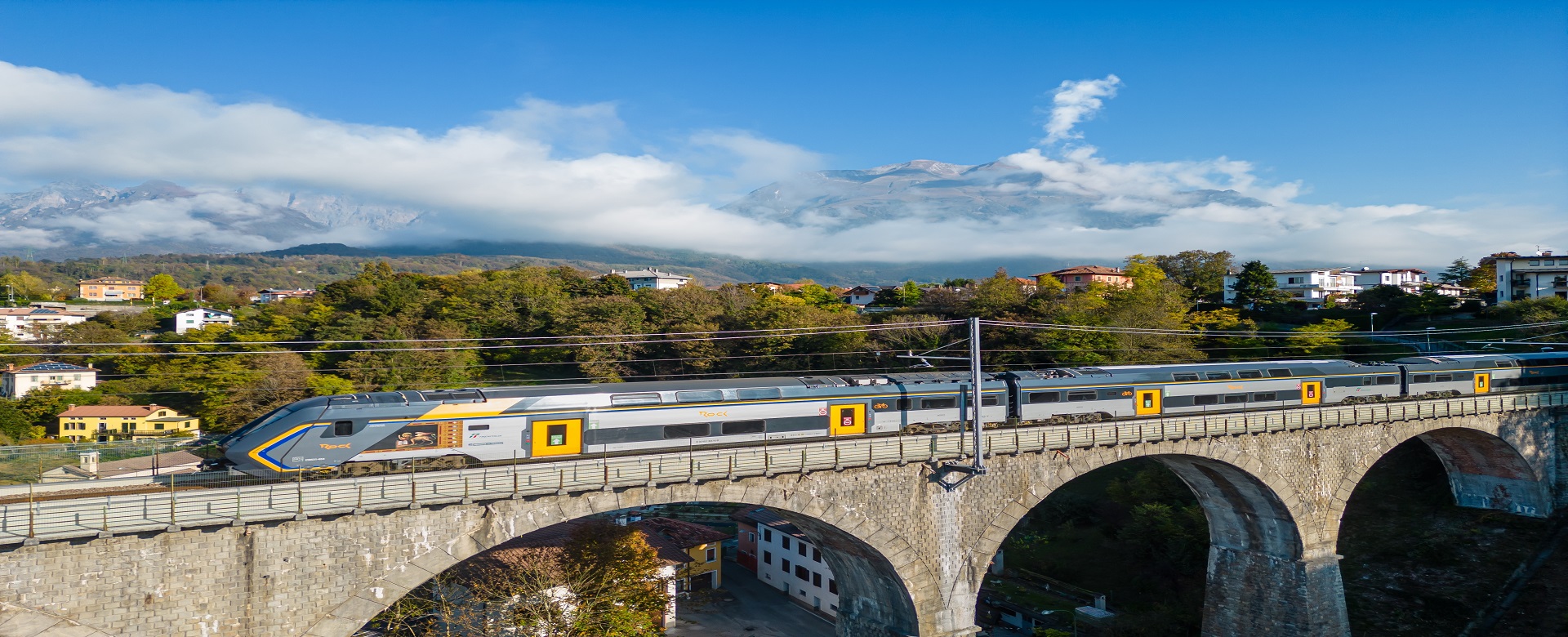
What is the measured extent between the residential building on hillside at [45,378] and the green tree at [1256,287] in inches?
3295

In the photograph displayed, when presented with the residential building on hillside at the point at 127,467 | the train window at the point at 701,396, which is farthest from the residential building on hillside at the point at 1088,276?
the residential building on hillside at the point at 127,467

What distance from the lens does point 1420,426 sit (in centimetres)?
2962

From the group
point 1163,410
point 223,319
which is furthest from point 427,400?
point 223,319

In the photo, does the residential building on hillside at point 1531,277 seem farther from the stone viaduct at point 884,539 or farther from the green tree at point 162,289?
the green tree at point 162,289

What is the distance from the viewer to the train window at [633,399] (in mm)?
20703

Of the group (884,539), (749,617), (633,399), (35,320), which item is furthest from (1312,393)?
(35,320)

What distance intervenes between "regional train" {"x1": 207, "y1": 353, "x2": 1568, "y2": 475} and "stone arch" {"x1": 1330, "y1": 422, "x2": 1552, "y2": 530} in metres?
2.74

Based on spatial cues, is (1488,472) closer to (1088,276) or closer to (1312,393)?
(1312,393)

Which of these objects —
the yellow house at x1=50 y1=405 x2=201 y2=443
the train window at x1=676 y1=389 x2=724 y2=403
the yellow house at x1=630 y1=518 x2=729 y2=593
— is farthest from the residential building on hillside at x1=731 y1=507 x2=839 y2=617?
the yellow house at x1=50 y1=405 x2=201 y2=443

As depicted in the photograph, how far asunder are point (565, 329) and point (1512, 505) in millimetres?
52774

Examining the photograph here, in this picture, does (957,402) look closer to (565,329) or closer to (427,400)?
(427,400)

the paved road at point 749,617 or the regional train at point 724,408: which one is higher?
the regional train at point 724,408

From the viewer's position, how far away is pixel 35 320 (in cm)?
7381

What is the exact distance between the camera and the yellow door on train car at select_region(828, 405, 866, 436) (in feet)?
77.4
